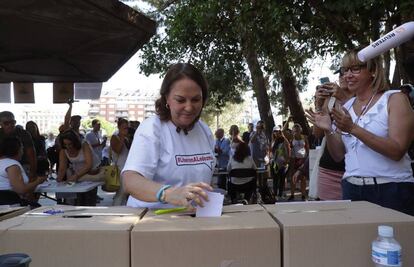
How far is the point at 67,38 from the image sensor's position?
502cm

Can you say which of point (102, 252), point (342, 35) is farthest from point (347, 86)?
point (342, 35)

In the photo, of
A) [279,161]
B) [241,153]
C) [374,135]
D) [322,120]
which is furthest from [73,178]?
[279,161]

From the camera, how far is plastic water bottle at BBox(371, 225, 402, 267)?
3.57 ft

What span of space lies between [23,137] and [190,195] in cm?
533

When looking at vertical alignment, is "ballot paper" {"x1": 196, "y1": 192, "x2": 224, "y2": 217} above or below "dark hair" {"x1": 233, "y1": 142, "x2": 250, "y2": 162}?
above

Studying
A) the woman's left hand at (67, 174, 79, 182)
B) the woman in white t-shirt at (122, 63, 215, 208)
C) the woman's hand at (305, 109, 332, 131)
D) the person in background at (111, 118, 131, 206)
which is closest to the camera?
the woman in white t-shirt at (122, 63, 215, 208)

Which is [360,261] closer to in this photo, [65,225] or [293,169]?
[65,225]

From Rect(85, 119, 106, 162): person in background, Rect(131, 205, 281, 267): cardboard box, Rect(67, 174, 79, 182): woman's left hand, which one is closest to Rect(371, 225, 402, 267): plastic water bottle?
Rect(131, 205, 281, 267): cardboard box

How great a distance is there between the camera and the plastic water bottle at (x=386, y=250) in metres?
1.09

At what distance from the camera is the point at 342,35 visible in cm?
616

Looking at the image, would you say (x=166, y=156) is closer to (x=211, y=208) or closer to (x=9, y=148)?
(x=211, y=208)

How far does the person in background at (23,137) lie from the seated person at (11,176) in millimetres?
1408

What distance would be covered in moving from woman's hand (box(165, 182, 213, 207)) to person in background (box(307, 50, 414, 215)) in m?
0.86

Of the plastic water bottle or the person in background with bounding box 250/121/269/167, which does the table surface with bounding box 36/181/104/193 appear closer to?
the plastic water bottle
